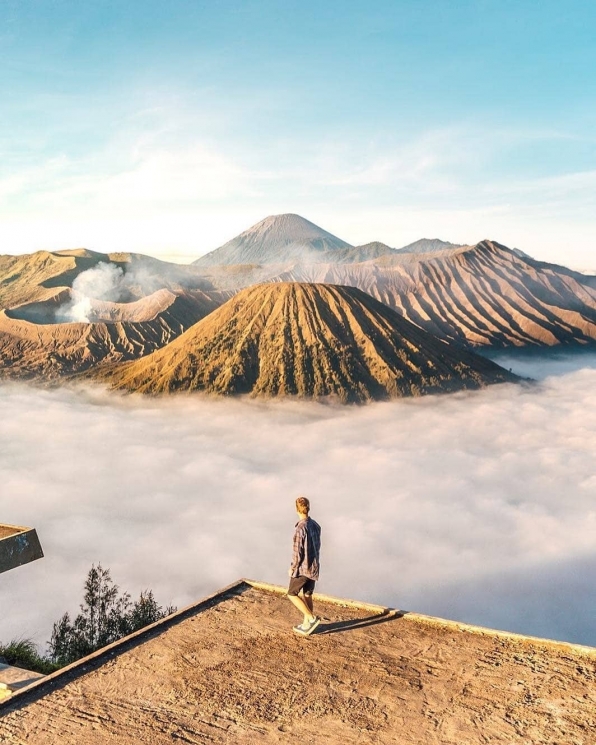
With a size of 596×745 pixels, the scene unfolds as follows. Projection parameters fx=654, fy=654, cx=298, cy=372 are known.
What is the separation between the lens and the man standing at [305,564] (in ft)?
32.8

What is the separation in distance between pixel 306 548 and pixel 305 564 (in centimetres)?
28

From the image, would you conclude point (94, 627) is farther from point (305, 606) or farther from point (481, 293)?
point (481, 293)

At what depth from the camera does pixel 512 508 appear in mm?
82750

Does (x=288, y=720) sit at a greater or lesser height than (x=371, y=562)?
greater

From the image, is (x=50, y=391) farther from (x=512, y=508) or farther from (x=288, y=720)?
(x=288, y=720)

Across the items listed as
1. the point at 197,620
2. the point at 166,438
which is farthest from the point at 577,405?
the point at 197,620

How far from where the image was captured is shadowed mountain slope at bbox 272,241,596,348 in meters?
135

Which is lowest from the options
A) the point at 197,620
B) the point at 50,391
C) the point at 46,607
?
the point at 46,607

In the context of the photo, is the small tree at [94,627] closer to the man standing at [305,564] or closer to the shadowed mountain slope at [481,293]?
the man standing at [305,564]

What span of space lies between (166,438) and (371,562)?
33.9 metres

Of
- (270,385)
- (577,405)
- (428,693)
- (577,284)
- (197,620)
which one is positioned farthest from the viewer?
(577,284)

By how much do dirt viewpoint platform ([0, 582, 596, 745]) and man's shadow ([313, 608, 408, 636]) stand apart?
0.09ft

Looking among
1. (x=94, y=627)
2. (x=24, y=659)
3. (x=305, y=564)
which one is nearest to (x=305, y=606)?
(x=305, y=564)

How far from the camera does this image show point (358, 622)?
10.9 metres
